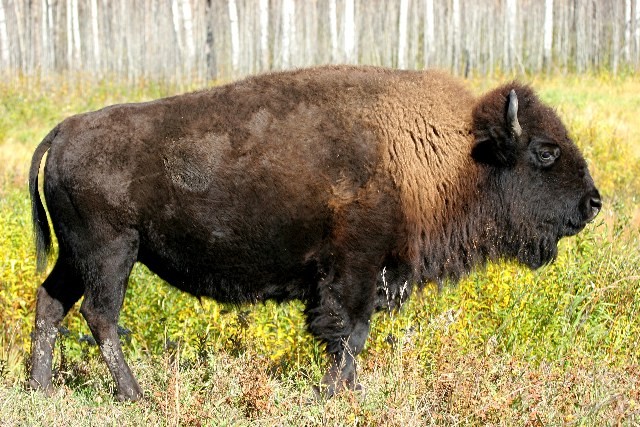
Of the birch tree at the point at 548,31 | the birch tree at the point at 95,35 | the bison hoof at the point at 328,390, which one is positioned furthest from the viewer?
the birch tree at the point at 95,35

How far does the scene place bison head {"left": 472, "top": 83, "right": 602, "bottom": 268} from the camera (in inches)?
226

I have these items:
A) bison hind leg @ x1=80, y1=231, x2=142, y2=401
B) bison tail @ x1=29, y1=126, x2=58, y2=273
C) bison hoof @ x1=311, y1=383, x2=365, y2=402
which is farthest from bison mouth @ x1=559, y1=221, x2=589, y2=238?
bison tail @ x1=29, y1=126, x2=58, y2=273

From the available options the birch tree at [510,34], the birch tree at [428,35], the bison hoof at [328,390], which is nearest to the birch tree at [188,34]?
the birch tree at [428,35]

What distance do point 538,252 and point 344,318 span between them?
1.57 m

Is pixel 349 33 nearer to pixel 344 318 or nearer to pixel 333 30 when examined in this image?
pixel 333 30

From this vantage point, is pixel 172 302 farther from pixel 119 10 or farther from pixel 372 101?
pixel 119 10

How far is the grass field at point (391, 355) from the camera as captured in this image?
4.57 meters

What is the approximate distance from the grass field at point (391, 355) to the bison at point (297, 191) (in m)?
0.36

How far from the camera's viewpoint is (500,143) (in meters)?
5.73

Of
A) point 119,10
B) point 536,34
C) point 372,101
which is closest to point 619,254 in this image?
point 372,101

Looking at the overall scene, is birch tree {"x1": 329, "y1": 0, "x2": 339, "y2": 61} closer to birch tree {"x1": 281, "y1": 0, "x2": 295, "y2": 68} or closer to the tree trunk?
the tree trunk

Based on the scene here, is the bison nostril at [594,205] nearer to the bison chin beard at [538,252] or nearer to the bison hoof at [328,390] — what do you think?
the bison chin beard at [538,252]

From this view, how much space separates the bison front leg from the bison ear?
1.17 meters

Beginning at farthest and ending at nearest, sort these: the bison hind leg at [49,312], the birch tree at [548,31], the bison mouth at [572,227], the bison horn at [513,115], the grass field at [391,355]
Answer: the birch tree at [548,31] → the bison mouth at [572,227] → the bison hind leg at [49,312] → the bison horn at [513,115] → the grass field at [391,355]
